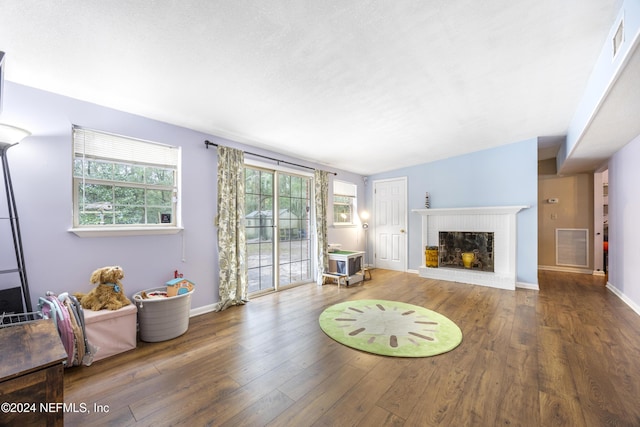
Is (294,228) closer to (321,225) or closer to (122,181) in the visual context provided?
(321,225)

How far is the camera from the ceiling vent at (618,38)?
1.65 metres

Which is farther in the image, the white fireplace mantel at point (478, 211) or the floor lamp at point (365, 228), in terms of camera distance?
the floor lamp at point (365, 228)

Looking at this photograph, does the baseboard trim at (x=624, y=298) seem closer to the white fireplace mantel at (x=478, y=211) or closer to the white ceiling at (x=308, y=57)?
the white fireplace mantel at (x=478, y=211)

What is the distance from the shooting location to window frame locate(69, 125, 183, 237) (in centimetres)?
246

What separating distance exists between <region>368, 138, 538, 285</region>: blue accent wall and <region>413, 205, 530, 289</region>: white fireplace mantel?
0.63 ft

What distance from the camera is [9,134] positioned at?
182 centimetres

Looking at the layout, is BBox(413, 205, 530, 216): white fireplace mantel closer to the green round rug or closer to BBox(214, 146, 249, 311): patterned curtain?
the green round rug

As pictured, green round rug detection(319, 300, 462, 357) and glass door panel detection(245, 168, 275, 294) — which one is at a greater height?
glass door panel detection(245, 168, 275, 294)

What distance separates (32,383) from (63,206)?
2.04 metres

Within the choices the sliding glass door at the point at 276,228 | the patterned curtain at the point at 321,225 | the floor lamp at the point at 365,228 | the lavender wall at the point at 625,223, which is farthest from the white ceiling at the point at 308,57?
the floor lamp at the point at 365,228

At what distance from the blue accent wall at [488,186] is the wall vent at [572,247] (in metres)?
2.25

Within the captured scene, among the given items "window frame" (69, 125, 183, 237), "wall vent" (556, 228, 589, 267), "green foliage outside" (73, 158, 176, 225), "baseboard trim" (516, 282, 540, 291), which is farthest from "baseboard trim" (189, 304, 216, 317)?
"wall vent" (556, 228, 589, 267)

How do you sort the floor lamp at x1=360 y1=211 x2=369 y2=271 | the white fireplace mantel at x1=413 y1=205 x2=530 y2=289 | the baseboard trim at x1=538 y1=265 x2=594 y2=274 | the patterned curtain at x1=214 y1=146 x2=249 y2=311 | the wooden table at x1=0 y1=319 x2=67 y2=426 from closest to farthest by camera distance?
the wooden table at x1=0 y1=319 x2=67 y2=426, the patterned curtain at x1=214 y1=146 x2=249 y2=311, the white fireplace mantel at x1=413 y1=205 x2=530 y2=289, the baseboard trim at x1=538 y1=265 x2=594 y2=274, the floor lamp at x1=360 y1=211 x2=369 y2=271

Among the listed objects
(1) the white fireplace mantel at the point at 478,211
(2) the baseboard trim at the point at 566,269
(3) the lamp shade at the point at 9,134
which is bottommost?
(2) the baseboard trim at the point at 566,269
